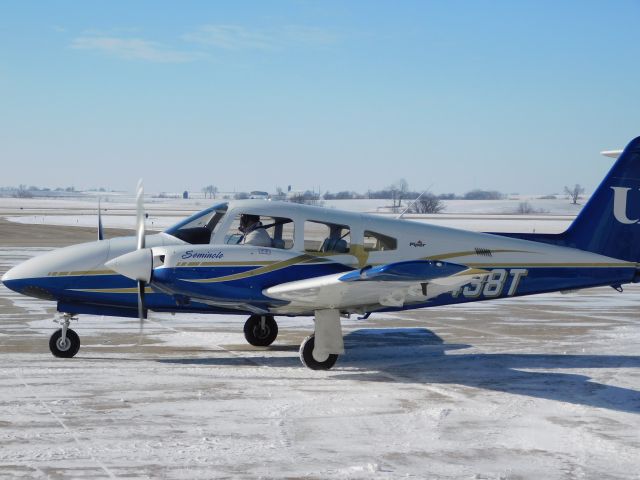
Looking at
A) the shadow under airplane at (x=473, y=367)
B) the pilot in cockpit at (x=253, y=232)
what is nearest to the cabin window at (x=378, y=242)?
the pilot in cockpit at (x=253, y=232)

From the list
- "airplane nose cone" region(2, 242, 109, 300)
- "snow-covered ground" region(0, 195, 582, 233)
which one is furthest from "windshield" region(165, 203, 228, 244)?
"snow-covered ground" region(0, 195, 582, 233)

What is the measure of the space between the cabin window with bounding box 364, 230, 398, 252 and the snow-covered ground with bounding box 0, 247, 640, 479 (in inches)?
67.3

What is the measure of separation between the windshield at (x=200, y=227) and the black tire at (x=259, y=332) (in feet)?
7.21

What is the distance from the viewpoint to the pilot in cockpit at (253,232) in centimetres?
1227

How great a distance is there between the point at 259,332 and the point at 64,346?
3.16 m

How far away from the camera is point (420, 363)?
41.8 feet

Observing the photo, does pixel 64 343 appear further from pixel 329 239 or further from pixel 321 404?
pixel 321 404

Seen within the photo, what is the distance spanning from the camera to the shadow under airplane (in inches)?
423

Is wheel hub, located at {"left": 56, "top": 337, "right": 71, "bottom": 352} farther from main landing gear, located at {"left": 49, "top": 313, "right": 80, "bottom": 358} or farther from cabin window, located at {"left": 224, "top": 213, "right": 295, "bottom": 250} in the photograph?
cabin window, located at {"left": 224, "top": 213, "right": 295, "bottom": 250}

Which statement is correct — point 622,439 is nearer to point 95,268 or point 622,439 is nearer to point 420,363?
point 420,363

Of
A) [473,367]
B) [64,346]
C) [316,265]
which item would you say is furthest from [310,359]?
[64,346]

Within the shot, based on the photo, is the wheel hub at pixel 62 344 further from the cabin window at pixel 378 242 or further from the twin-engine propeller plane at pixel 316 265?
the cabin window at pixel 378 242

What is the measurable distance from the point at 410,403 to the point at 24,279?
19.2 feet

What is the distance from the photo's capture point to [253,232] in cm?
1236
